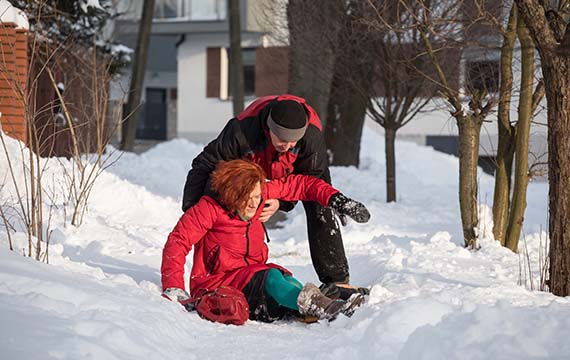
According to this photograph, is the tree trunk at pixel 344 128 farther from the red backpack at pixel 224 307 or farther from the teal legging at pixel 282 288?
the red backpack at pixel 224 307

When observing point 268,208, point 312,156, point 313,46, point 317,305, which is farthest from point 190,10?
point 317,305

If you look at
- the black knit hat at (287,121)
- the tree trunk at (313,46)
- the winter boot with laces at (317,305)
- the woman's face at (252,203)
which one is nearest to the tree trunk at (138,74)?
the tree trunk at (313,46)

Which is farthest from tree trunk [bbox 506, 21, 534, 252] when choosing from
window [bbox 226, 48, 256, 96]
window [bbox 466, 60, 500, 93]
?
window [bbox 226, 48, 256, 96]

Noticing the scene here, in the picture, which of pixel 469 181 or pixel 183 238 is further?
pixel 469 181

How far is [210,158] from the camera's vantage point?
5938 mm

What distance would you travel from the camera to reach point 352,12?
44.4 ft

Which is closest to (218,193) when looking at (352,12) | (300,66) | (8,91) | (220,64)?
(8,91)

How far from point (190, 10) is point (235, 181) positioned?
2760cm

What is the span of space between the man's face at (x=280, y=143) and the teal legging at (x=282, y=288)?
0.80 m

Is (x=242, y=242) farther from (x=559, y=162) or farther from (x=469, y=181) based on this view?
(x=469, y=181)

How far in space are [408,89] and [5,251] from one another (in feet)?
31.4

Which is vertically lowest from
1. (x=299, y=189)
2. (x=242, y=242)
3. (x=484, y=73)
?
(x=242, y=242)

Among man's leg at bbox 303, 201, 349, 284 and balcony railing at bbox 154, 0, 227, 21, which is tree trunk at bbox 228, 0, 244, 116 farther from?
man's leg at bbox 303, 201, 349, 284

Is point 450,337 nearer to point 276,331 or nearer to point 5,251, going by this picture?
point 276,331
